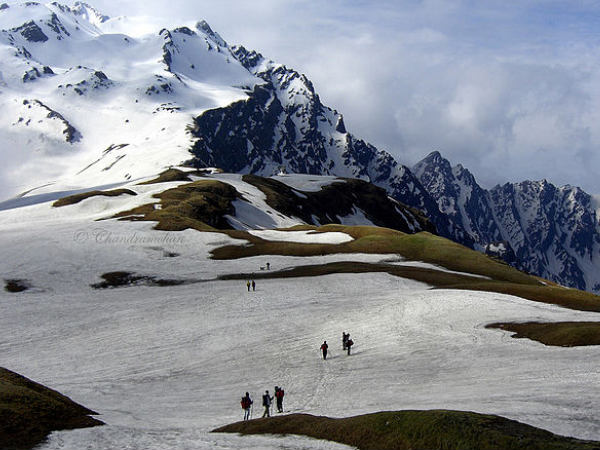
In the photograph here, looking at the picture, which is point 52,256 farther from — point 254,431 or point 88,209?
point 254,431

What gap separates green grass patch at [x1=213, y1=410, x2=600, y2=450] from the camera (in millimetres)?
22906

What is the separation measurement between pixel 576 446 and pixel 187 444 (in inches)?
645

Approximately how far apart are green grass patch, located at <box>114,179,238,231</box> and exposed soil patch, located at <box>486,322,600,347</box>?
2622 inches

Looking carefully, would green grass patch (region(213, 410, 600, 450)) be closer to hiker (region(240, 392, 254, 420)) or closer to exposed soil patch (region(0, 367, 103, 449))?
hiker (region(240, 392, 254, 420))

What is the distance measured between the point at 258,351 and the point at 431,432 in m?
25.6

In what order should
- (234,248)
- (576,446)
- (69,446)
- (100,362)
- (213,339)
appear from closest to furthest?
(576,446) < (69,446) < (100,362) < (213,339) < (234,248)

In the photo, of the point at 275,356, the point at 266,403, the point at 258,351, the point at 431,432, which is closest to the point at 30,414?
the point at 266,403

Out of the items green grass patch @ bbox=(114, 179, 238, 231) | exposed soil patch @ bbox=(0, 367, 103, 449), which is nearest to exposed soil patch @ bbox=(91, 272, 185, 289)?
green grass patch @ bbox=(114, 179, 238, 231)

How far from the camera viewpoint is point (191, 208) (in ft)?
419

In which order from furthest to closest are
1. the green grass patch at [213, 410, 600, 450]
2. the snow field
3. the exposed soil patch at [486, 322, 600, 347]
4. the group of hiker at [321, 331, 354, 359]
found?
the group of hiker at [321, 331, 354, 359]
the exposed soil patch at [486, 322, 600, 347]
the snow field
the green grass patch at [213, 410, 600, 450]

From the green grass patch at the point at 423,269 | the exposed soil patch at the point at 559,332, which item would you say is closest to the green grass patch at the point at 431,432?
the exposed soil patch at the point at 559,332

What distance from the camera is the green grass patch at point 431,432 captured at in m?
22.9

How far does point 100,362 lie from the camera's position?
1839 inches

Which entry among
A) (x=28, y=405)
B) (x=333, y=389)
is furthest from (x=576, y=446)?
(x=28, y=405)
